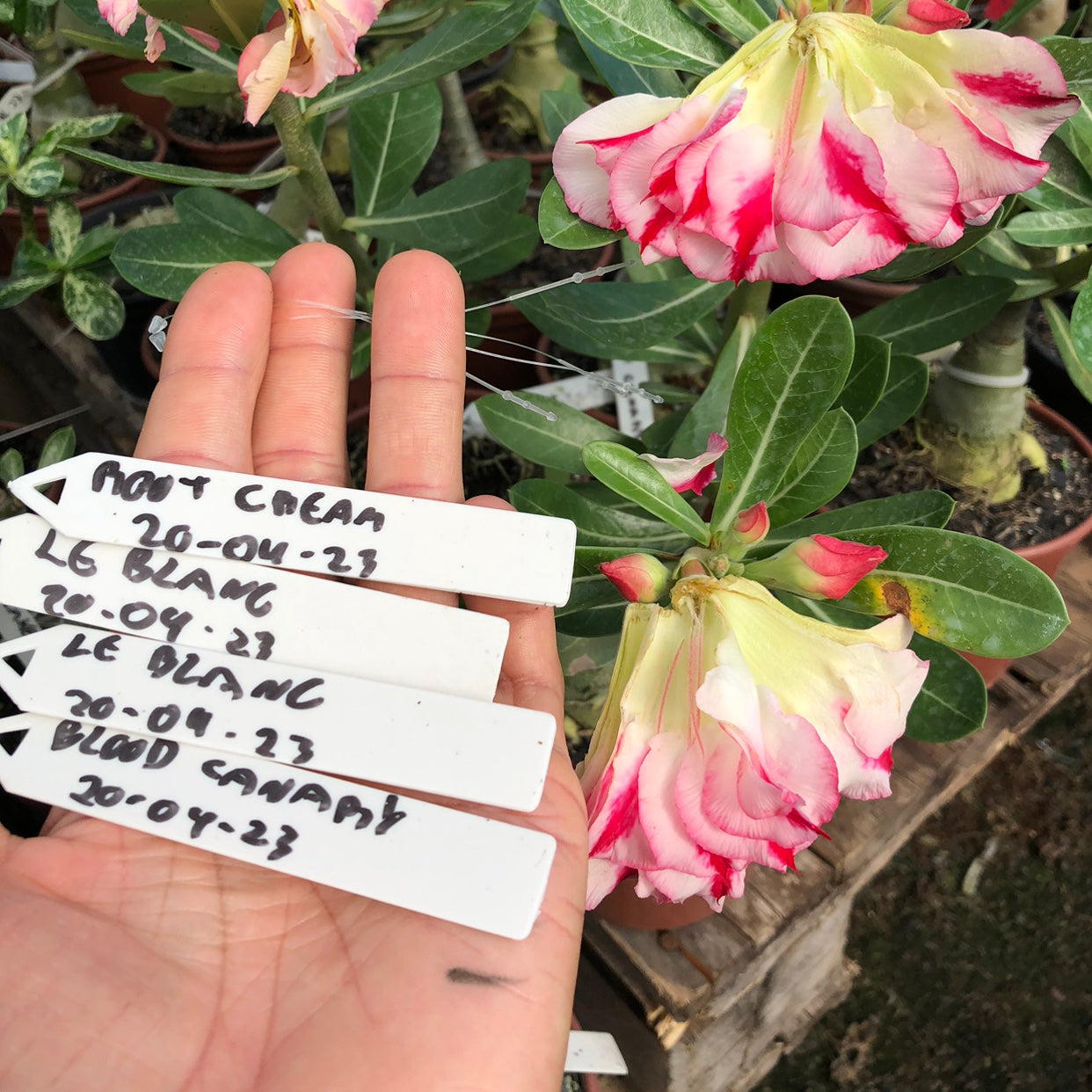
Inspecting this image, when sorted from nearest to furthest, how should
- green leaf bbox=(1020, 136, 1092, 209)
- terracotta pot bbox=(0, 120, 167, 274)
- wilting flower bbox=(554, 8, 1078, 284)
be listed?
wilting flower bbox=(554, 8, 1078, 284) → green leaf bbox=(1020, 136, 1092, 209) → terracotta pot bbox=(0, 120, 167, 274)

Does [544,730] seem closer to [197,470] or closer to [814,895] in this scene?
[197,470]

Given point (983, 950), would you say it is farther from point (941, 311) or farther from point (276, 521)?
point (276, 521)

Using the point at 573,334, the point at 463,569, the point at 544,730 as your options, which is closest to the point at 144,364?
the point at 573,334

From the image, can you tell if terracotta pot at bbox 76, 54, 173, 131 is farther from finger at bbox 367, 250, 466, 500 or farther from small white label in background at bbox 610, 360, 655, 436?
A: finger at bbox 367, 250, 466, 500

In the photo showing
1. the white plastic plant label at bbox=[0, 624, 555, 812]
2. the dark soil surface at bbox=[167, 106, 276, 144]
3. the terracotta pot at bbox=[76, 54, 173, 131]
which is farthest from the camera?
the terracotta pot at bbox=[76, 54, 173, 131]

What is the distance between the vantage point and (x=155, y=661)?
73 cm

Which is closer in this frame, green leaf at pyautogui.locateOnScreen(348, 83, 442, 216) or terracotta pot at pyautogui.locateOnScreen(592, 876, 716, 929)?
terracotta pot at pyautogui.locateOnScreen(592, 876, 716, 929)

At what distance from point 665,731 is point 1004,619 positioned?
245 mm

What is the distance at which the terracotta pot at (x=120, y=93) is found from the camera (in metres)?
1.91

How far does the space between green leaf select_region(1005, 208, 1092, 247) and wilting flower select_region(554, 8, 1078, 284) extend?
0.51 ft

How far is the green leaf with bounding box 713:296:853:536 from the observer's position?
0.65m

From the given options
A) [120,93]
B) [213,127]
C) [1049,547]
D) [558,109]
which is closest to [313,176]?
[558,109]

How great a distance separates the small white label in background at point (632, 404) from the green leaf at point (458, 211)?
0.29m

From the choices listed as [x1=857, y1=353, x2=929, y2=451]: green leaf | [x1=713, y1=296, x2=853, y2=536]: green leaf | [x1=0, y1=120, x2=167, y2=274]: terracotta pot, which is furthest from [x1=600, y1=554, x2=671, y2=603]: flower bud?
[x1=0, y1=120, x2=167, y2=274]: terracotta pot
